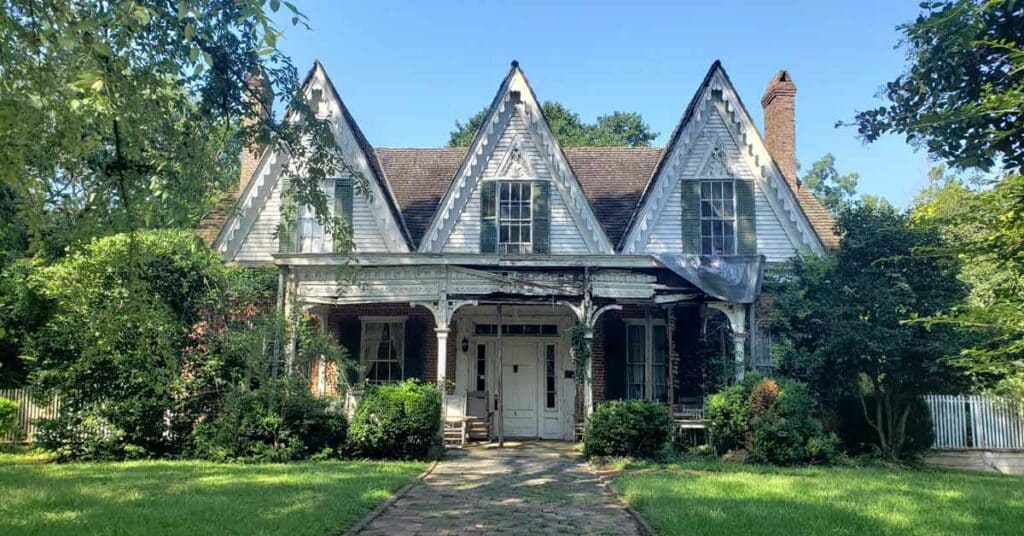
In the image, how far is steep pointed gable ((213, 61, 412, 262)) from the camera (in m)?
17.0

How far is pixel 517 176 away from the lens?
17156 millimetres

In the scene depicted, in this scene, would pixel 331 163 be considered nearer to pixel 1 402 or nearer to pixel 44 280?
pixel 44 280

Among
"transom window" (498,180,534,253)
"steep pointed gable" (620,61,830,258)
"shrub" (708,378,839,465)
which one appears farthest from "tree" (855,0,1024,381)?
"transom window" (498,180,534,253)

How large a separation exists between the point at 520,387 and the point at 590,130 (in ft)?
94.4

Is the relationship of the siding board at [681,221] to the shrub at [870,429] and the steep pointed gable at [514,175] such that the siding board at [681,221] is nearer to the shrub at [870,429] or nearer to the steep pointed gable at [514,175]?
the steep pointed gable at [514,175]

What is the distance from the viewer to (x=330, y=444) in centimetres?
1337

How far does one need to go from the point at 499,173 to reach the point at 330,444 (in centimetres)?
722

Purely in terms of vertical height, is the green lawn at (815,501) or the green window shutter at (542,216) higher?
the green window shutter at (542,216)

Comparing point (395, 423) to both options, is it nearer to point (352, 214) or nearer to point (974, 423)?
point (352, 214)

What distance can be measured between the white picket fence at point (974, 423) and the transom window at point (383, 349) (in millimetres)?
11396

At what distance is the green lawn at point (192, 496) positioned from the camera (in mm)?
7340

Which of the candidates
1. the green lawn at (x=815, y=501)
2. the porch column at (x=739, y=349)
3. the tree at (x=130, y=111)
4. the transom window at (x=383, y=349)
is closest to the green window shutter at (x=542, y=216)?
the transom window at (x=383, y=349)

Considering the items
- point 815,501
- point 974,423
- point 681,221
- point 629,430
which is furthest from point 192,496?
point 974,423

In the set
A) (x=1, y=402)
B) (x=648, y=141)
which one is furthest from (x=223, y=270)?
(x=648, y=141)
